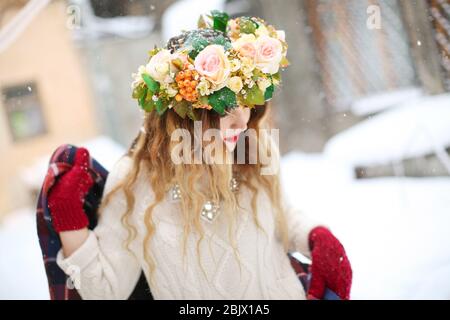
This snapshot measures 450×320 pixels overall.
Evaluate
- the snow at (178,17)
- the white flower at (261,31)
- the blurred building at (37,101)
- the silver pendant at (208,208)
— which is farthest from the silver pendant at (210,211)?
the blurred building at (37,101)

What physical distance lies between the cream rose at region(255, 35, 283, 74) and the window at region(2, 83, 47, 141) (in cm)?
212

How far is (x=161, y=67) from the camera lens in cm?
102

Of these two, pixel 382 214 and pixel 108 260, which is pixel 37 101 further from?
pixel 382 214

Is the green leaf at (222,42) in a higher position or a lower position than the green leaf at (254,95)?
higher

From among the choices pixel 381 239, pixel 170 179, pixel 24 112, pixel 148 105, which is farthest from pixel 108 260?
pixel 24 112

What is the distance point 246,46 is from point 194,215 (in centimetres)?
49

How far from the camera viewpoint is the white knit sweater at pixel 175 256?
3.95 ft

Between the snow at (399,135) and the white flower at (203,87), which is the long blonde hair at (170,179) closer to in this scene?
the white flower at (203,87)

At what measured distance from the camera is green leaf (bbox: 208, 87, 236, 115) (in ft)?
3.43

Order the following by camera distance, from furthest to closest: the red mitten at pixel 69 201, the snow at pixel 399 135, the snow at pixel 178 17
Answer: the snow at pixel 178 17
the snow at pixel 399 135
the red mitten at pixel 69 201

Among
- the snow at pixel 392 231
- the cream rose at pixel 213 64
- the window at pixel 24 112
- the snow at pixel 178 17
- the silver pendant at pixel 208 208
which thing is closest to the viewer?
the cream rose at pixel 213 64

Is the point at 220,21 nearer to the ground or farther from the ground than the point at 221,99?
farther from the ground

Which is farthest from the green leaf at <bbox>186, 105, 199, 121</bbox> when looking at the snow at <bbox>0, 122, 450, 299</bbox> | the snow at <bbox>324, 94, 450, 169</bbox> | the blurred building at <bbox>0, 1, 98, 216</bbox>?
the blurred building at <bbox>0, 1, 98, 216</bbox>
